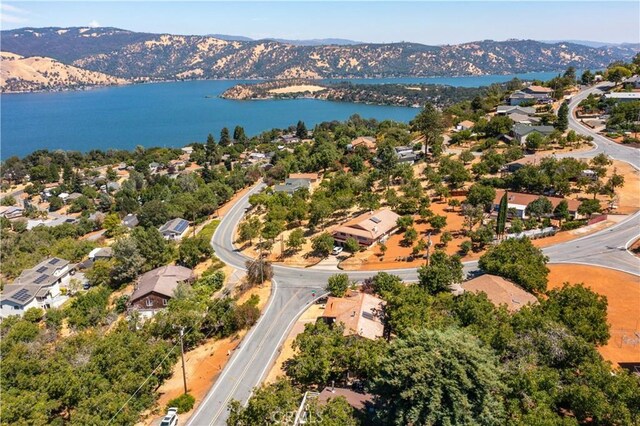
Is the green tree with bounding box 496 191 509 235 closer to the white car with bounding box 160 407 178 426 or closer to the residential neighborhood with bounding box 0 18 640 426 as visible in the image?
the residential neighborhood with bounding box 0 18 640 426

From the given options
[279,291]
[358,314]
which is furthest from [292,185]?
[358,314]

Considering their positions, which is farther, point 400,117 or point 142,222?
point 400,117

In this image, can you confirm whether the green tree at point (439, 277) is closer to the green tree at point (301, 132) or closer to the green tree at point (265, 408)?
the green tree at point (265, 408)

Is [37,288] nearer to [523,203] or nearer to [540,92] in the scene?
[523,203]

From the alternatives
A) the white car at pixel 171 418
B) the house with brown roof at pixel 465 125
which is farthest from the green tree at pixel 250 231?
the house with brown roof at pixel 465 125

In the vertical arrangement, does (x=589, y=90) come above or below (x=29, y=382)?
above

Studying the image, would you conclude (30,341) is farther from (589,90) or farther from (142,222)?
(589,90)

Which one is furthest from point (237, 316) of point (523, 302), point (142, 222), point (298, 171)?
point (298, 171)
